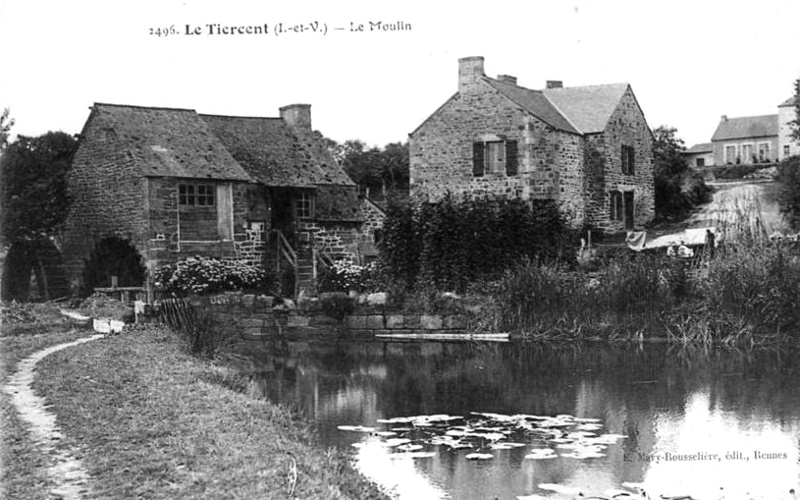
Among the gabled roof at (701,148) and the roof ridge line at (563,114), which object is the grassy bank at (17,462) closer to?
the roof ridge line at (563,114)

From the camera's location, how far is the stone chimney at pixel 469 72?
31.5 meters

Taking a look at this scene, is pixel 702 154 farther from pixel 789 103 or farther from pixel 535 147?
pixel 535 147

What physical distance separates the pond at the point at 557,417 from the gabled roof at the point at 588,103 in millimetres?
16079

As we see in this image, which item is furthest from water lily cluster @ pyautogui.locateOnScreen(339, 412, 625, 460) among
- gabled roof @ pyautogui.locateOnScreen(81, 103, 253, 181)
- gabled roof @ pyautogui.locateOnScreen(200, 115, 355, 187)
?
gabled roof @ pyautogui.locateOnScreen(200, 115, 355, 187)

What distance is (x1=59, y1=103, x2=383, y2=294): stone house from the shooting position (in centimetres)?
2739

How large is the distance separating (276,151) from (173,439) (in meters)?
25.5

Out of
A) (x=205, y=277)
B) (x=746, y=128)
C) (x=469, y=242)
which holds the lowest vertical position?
(x=205, y=277)

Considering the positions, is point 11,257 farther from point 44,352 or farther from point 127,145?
point 44,352

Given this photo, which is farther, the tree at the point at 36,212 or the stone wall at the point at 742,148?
the stone wall at the point at 742,148

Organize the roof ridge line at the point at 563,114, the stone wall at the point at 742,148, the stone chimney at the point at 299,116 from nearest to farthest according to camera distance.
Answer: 1. the roof ridge line at the point at 563,114
2. the stone chimney at the point at 299,116
3. the stone wall at the point at 742,148

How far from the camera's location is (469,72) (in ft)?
104

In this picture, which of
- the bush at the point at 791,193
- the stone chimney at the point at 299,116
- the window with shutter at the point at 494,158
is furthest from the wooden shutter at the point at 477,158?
the bush at the point at 791,193

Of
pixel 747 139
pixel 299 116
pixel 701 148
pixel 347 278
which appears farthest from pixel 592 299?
pixel 701 148

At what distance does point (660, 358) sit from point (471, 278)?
7.29 m
